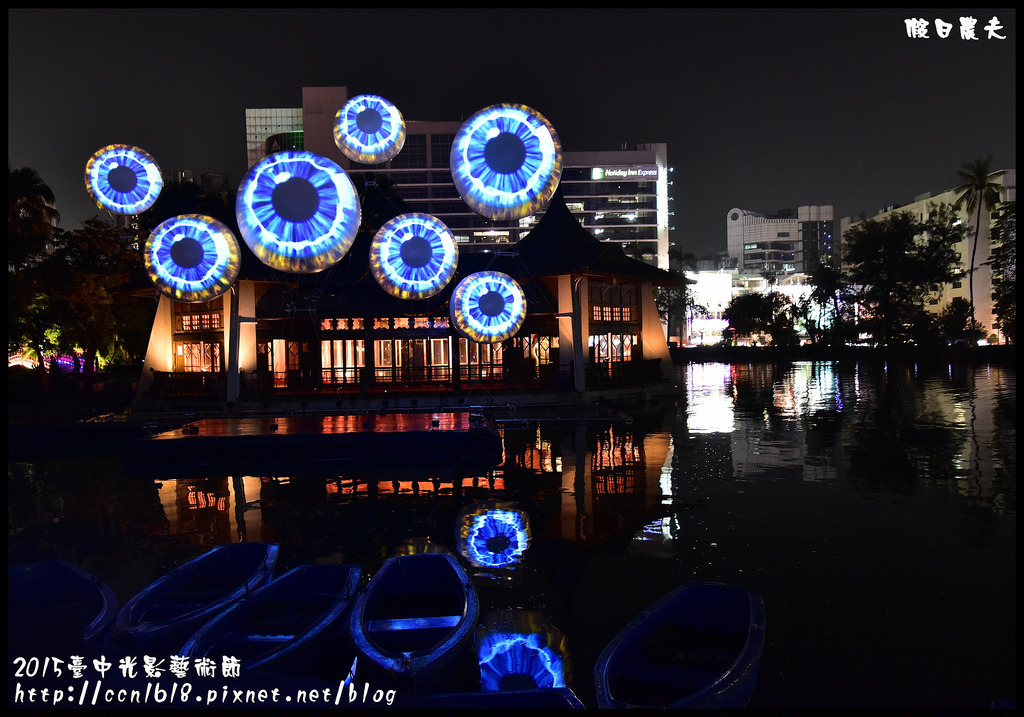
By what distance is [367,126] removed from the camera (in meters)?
19.5

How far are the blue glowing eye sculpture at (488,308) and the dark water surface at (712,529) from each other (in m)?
3.77

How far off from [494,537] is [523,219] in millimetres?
113534

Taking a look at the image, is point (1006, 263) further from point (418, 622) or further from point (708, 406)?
point (418, 622)

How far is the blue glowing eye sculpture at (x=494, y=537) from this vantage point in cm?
1123

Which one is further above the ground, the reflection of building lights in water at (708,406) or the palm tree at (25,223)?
the palm tree at (25,223)

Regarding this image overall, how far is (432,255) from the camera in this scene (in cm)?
1886

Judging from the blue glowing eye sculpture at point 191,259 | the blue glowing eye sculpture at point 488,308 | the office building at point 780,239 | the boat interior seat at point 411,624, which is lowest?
the boat interior seat at point 411,624

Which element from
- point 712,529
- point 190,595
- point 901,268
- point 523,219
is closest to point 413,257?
point 712,529

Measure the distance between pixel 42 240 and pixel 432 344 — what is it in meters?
17.7

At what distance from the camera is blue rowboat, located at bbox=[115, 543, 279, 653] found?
7609 mm

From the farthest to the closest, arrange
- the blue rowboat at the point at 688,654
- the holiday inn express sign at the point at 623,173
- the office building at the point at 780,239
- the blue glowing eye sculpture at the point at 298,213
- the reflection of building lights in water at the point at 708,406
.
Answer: the office building at the point at 780,239
the holiday inn express sign at the point at 623,173
the reflection of building lights in water at the point at 708,406
the blue glowing eye sculpture at the point at 298,213
the blue rowboat at the point at 688,654

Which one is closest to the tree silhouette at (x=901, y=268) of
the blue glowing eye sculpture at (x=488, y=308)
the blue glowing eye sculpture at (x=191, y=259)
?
the blue glowing eye sculpture at (x=488, y=308)

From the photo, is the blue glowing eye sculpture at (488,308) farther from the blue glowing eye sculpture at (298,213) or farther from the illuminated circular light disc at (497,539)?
the illuminated circular light disc at (497,539)

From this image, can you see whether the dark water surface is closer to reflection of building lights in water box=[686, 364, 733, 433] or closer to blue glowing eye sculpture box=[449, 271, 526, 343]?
reflection of building lights in water box=[686, 364, 733, 433]
